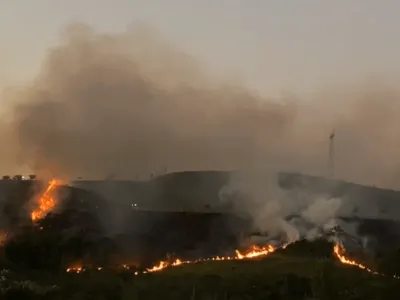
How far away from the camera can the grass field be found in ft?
210

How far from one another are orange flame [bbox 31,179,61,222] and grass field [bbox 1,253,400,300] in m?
34.5

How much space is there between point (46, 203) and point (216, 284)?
182 feet

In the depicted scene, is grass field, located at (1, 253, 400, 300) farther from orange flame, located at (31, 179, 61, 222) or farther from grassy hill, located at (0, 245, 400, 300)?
orange flame, located at (31, 179, 61, 222)

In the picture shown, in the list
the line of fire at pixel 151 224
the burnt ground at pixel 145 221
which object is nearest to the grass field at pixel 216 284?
the line of fire at pixel 151 224

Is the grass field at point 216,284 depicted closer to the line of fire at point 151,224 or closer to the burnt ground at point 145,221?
the line of fire at point 151,224

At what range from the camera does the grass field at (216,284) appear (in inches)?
2525

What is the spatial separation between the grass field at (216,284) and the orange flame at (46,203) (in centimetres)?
3446

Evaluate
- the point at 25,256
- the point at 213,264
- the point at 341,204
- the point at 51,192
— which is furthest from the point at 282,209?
the point at 25,256

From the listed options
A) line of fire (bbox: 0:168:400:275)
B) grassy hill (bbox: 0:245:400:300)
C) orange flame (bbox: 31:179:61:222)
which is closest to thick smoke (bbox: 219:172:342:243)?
line of fire (bbox: 0:168:400:275)

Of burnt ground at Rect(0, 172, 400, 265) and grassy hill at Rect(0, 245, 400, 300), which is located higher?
burnt ground at Rect(0, 172, 400, 265)

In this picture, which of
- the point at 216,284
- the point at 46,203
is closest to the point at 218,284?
the point at 216,284

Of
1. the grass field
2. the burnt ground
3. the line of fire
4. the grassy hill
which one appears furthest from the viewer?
the burnt ground

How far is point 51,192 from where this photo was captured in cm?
12481

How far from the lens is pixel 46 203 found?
390 feet
